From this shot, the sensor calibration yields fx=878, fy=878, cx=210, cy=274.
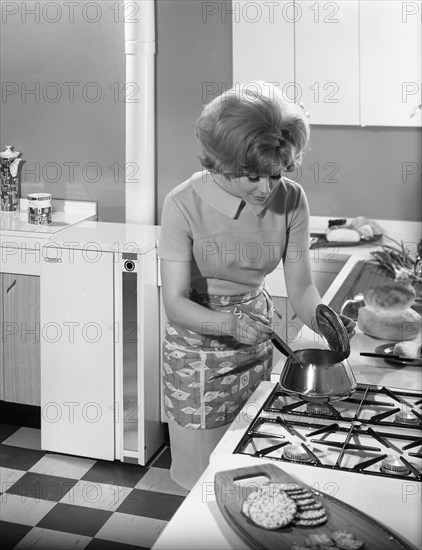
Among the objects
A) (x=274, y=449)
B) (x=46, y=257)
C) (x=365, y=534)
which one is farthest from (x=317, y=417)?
(x=46, y=257)

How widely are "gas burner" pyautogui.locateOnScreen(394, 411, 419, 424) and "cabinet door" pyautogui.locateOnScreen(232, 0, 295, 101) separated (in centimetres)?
224

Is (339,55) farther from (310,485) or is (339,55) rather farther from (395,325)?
(310,485)

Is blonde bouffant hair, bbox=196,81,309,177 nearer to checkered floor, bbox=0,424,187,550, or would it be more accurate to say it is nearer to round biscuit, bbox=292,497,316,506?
Result: round biscuit, bbox=292,497,316,506

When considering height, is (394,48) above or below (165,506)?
above

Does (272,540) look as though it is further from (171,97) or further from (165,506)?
(171,97)

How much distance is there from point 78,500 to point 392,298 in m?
1.71

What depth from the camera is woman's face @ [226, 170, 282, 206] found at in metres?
2.15

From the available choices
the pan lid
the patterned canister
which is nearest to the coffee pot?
the patterned canister

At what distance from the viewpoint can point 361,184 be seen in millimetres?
3996

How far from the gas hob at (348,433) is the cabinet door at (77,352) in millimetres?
1795

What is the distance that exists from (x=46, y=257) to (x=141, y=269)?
43 cm

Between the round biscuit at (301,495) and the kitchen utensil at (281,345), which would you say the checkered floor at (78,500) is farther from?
the round biscuit at (301,495)

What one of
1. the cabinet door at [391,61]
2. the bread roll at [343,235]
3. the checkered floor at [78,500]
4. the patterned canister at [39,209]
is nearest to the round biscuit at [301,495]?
the checkered floor at [78,500]

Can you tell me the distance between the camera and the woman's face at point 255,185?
2.15 meters
